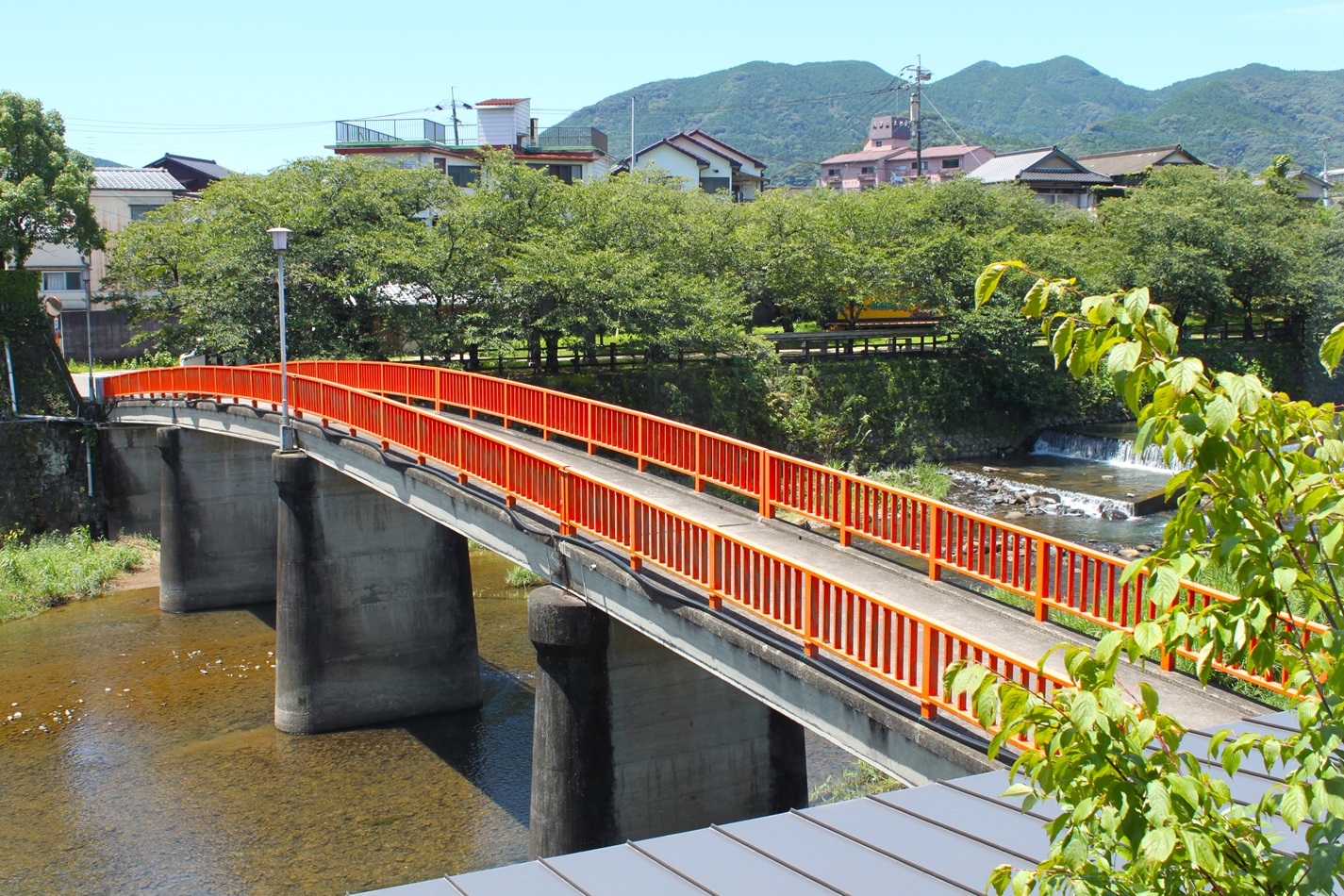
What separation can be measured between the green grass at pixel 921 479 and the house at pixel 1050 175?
125 feet

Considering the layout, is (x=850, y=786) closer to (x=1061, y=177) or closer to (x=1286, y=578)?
(x=1286, y=578)

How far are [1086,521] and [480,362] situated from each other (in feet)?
61.4

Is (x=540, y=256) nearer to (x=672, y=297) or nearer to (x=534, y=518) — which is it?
(x=672, y=297)

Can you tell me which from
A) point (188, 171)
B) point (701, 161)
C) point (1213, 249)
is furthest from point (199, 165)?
point (1213, 249)

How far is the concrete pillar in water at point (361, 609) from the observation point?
18.4 m

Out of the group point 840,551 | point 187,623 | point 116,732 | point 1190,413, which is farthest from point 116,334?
point 1190,413

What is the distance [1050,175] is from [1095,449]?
36.5 metres

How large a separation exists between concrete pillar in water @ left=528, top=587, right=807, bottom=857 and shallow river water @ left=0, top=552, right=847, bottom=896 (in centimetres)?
242

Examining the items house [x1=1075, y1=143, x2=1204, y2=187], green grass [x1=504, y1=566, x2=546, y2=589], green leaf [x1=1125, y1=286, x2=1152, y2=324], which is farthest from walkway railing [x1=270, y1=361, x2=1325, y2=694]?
house [x1=1075, y1=143, x2=1204, y2=187]

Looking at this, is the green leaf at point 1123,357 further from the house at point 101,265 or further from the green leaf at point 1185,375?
the house at point 101,265

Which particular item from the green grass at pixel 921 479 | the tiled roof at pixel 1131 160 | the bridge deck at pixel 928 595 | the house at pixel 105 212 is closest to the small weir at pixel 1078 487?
the green grass at pixel 921 479

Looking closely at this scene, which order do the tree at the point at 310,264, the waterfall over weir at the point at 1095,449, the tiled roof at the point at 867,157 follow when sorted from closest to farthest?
1. the tree at the point at 310,264
2. the waterfall over weir at the point at 1095,449
3. the tiled roof at the point at 867,157

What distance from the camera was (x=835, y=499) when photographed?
1401 cm

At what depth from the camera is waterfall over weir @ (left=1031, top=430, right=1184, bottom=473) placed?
37.0 m
